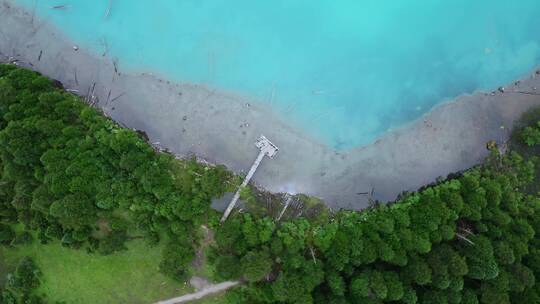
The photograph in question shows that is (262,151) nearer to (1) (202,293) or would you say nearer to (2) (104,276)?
(1) (202,293)

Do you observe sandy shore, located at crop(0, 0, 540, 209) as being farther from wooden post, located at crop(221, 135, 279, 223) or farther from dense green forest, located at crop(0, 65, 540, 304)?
dense green forest, located at crop(0, 65, 540, 304)

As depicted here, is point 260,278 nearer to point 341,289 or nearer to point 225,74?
point 341,289

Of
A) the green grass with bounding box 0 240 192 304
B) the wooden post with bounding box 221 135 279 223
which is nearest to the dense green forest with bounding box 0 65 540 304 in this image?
the green grass with bounding box 0 240 192 304

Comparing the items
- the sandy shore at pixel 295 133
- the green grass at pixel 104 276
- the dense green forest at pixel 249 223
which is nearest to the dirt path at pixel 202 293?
the green grass at pixel 104 276

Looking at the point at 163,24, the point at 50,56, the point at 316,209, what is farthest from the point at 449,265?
the point at 50,56

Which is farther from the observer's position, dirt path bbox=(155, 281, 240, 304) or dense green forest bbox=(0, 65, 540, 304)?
dirt path bbox=(155, 281, 240, 304)

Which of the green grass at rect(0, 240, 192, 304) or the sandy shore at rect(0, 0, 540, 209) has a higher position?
the sandy shore at rect(0, 0, 540, 209)
